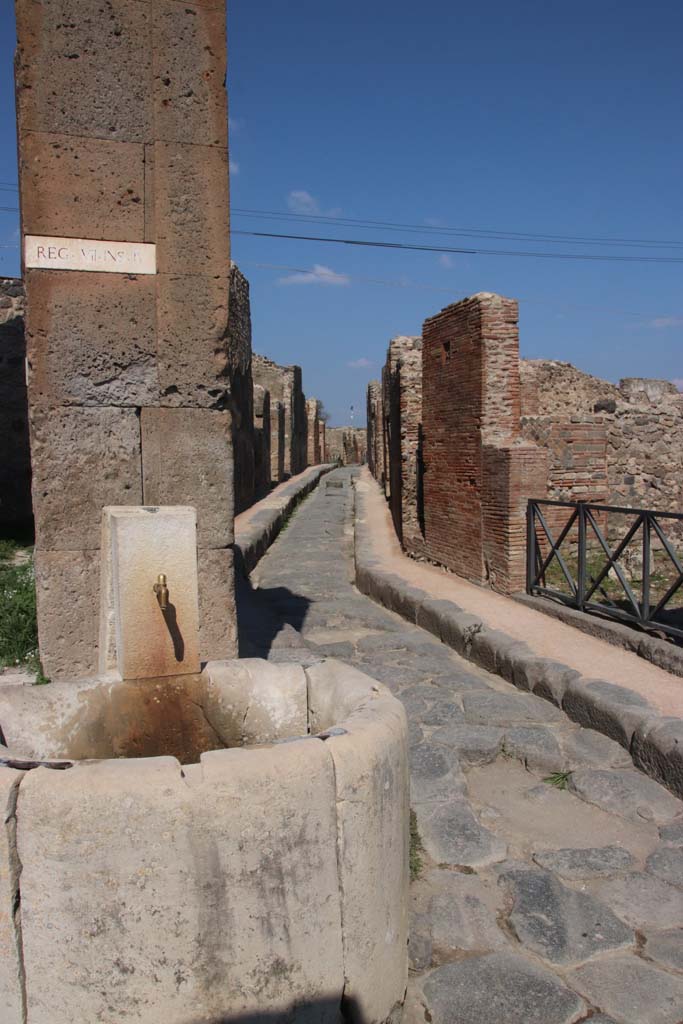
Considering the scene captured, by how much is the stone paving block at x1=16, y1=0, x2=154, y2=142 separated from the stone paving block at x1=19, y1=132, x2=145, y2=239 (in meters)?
0.07

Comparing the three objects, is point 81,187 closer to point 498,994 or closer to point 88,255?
point 88,255

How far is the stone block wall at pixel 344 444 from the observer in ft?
180

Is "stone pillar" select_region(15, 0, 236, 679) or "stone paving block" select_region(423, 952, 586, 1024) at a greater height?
"stone pillar" select_region(15, 0, 236, 679)

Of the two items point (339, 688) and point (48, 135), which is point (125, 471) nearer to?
point (48, 135)

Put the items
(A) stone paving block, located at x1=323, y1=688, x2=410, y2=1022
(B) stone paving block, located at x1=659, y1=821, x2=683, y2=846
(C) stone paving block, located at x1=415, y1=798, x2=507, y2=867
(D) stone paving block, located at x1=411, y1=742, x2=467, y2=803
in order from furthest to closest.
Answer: (D) stone paving block, located at x1=411, y1=742, x2=467, y2=803, (B) stone paving block, located at x1=659, y1=821, x2=683, y2=846, (C) stone paving block, located at x1=415, y1=798, x2=507, y2=867, (A) stone paving block, located at x1=323, y1=688, x2=410, y2=1022

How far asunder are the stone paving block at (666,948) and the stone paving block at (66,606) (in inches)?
112

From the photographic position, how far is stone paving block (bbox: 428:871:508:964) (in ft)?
9.17

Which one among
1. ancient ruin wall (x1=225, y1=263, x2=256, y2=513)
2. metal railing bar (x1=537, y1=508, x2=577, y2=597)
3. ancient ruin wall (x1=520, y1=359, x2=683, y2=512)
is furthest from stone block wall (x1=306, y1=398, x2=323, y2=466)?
metal railing bar (x1=537, y1=508, x2=577, y2=597)

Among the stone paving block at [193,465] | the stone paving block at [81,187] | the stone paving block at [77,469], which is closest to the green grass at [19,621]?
the stone paving block at [77,469]

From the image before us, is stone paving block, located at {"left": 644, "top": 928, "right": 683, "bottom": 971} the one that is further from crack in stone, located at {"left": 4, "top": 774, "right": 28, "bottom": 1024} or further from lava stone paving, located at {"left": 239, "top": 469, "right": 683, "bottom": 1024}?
crack in stone, located at {"left": 4, "top": 774, "right": 28, "bottom": 1024}

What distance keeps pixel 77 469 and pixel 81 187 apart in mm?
1414

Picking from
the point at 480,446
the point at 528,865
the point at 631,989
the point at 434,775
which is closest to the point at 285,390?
the point at 480,446

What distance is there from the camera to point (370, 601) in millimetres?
8953

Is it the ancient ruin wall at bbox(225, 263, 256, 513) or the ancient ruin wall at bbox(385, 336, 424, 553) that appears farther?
the ancient ruin wall at bbox(225, 263, 256, 513)
